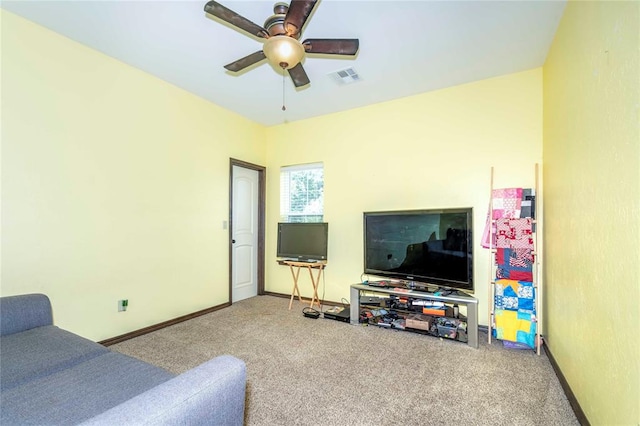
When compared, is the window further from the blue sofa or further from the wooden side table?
the blue sofa

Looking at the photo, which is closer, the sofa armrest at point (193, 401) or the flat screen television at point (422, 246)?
the sofa armrest at point (193, 401)

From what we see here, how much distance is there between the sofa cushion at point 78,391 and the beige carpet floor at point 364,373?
30.1 inches

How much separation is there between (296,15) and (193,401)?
2.06 m

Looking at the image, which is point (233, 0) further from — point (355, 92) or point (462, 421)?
point (462, 421)

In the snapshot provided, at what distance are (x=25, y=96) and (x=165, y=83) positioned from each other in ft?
4.32

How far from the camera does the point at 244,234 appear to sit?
181 inches

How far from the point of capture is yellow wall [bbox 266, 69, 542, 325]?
124 inches

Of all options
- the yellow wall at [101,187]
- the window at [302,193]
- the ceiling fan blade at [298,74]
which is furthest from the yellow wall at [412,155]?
the ceiling fan blade at [298,74]

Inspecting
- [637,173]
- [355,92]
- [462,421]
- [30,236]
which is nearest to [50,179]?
[30,236]

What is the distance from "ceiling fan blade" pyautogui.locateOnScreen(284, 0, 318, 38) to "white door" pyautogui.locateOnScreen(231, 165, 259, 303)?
109 inches

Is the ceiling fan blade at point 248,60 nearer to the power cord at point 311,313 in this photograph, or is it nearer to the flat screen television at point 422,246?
the flat screen television at point 422,246

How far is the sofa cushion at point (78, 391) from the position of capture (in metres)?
1.15

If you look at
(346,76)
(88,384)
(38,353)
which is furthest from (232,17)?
(38,353)

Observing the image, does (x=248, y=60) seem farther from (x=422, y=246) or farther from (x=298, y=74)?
(x=422, y=246)
